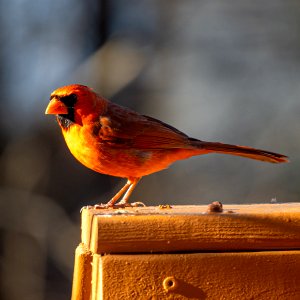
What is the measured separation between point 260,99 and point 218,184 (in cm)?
68

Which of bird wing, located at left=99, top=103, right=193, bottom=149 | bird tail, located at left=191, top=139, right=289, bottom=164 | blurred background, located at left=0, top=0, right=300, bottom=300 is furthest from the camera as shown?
blurred background, located at left=0, top=0, right=300, bottom=300

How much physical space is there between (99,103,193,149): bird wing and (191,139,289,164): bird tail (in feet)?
0.26

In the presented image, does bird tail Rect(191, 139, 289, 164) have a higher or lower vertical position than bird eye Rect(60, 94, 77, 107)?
lower

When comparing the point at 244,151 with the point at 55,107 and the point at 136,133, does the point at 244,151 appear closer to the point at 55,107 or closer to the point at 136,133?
the point at 136,133

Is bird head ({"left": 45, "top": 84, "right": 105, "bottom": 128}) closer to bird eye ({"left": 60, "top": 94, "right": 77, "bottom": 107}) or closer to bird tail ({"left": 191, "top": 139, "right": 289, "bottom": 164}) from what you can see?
bird eye ({"left": 60, "top": 94, "right": 77, "bottom": 107})

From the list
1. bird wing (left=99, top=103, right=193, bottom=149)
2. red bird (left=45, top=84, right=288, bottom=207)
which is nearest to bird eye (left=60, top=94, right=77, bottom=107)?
red bird (left=45, top=84, right=288, bottom=207)

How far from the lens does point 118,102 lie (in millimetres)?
4645

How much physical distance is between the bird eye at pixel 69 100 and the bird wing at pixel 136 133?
5.7 inches

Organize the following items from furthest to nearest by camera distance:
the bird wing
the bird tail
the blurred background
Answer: the blurred background, the bird wing, the bird tail

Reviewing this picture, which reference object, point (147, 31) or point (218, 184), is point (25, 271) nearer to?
point (218, 184)

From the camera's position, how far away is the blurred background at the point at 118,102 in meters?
4.67

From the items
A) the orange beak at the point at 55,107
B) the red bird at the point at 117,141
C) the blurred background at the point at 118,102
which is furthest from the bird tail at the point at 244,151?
the blurred background at the point at 118,102

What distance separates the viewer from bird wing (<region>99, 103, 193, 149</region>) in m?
2.73

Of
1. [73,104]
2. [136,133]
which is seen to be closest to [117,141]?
[136,133]
